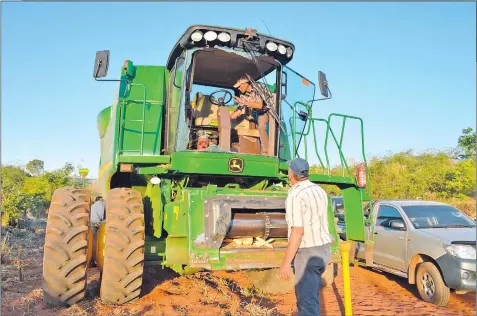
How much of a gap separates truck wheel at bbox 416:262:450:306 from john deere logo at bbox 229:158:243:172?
391 centimetres

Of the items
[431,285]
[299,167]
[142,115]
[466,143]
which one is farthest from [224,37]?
[466,143]

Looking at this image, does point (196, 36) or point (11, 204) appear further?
point (11, 204)

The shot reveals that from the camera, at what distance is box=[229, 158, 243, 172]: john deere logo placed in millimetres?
5746

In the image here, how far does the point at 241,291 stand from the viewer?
6930 mm

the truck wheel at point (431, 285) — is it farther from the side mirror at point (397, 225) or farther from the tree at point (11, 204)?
the tree at point (11, 204)

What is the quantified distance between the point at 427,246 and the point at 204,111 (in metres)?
4.52

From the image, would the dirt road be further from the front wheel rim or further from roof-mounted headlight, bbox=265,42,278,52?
roof-mounted headlight, bbox=265,42,278,52

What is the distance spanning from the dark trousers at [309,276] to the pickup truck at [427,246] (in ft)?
8.97

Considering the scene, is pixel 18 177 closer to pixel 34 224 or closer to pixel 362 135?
pixel 34 224

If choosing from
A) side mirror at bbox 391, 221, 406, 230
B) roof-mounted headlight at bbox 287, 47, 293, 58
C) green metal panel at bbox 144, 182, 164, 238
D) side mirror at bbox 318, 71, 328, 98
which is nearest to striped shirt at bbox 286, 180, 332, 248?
green metal panel at bbox 144, 182, 164, 238

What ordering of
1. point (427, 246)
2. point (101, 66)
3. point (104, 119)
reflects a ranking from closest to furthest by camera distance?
1. point (101, 66)
2. point (427, 246)
3. point (104, 119)

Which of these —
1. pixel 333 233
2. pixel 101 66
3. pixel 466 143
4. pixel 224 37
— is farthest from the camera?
pixel 466 143

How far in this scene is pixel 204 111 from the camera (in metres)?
6.90

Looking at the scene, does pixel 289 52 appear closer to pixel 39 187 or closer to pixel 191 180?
pixel 191 180
